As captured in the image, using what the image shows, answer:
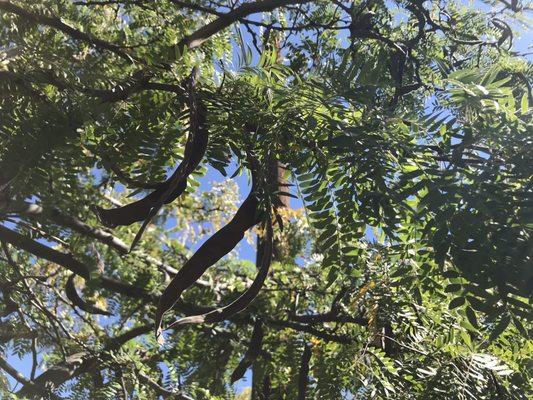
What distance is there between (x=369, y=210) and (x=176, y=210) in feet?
14.1

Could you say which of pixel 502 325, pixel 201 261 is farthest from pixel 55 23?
pixel 502 325

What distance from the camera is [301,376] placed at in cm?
274

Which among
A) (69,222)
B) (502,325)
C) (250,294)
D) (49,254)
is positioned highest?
(69,222)

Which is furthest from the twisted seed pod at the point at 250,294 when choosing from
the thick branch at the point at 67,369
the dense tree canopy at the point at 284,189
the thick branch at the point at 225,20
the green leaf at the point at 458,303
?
the thick branch at the point at 67,369

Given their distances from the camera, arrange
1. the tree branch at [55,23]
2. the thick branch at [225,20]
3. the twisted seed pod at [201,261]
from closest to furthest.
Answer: the twisted seed pod at [201,261] → the tree branch at [55,23] → the thick branch at [225,20]

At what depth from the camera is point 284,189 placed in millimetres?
2150

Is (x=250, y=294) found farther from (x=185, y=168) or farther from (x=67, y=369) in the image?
(x=67, y=369)

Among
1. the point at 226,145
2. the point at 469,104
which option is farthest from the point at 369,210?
the point at 226,145

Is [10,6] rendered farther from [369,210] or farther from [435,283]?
[435,283]

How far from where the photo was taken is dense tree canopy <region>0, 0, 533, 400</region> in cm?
138

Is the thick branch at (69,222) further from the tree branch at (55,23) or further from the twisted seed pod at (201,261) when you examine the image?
the twisted seed pod at (201,261)

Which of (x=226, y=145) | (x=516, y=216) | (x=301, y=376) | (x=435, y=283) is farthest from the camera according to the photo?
(x=301, y=376)

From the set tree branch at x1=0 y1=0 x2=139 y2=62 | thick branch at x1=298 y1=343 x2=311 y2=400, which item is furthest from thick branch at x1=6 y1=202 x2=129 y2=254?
thick branch at x1=298 y1=343 x2=311 y2=400

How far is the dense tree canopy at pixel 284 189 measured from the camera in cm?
138
